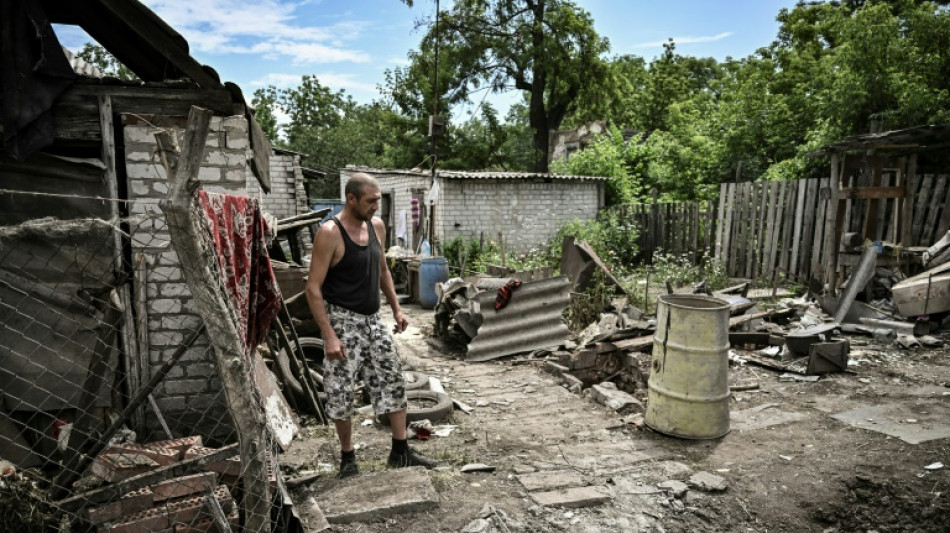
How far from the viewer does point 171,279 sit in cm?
417

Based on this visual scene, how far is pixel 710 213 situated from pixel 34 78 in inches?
455

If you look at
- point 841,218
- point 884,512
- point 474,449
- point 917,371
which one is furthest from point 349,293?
point 841,218

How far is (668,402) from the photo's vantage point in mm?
4359

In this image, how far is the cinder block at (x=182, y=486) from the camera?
2.95 m

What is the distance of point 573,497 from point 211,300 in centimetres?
245

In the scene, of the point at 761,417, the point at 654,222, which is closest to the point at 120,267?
the point at 761,417

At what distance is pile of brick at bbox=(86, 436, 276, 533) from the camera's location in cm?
283

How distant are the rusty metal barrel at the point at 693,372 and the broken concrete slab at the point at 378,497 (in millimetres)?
1983

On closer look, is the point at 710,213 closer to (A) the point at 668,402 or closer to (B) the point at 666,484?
(A) the point at 668,402

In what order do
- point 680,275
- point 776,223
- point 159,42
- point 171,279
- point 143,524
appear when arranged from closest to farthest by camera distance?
1. point 143,524
2. point 159,42
3. point 171,279
4. point 776,223
5. point 680,275

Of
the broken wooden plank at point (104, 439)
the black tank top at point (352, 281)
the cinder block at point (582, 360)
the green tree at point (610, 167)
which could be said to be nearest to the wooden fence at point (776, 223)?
the green tree at point (610, 167)

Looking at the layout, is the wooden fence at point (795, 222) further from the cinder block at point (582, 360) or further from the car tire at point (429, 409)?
the car tire at point (429, 409)

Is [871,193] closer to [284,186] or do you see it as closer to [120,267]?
[120,267]

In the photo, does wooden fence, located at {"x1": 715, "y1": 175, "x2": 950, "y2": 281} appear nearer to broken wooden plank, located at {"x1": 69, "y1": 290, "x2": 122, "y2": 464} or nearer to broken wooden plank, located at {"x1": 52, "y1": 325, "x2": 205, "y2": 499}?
broken wooden plank, located at {"x1": 52, "y1": 325, "x2": 205, "y2": 499}
